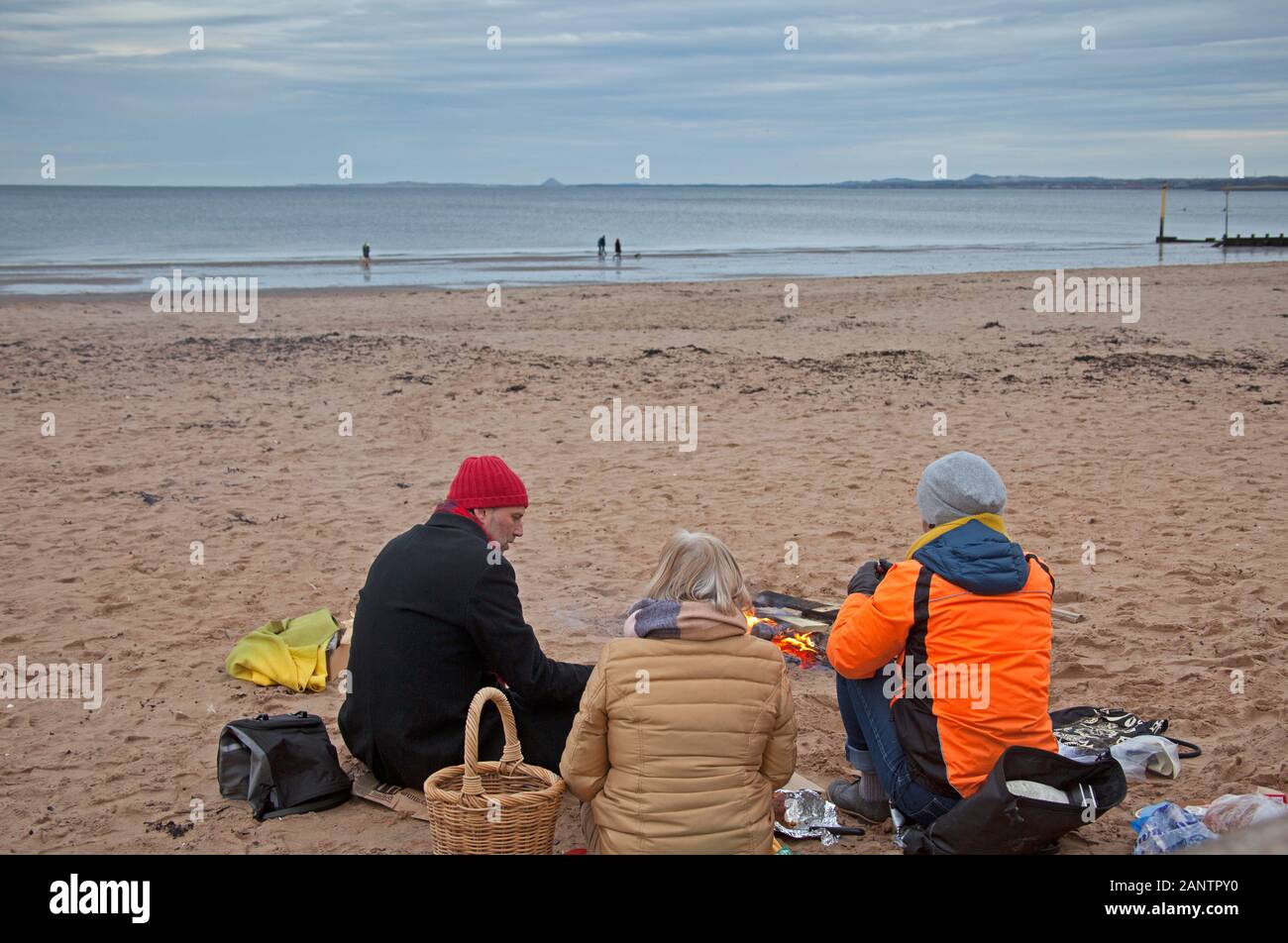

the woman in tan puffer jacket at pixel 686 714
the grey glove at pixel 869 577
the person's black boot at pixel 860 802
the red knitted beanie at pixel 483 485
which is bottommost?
the person's black boot at pixel 860 802

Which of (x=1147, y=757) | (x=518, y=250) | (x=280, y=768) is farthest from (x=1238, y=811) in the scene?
(x=518, y=250)

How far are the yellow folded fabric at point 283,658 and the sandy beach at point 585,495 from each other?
0.28 feet

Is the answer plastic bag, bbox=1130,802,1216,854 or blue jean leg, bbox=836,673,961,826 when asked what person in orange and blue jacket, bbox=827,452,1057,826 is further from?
plastic bag, bbox=1130,802,1216,854

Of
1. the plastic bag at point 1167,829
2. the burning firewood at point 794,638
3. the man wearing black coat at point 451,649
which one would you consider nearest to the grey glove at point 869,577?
the man wearing black coat at point 451,649

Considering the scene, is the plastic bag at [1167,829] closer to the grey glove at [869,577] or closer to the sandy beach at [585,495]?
the sandy beach at [585,495]

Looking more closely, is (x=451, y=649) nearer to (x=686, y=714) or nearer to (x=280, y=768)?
(x=280, y=768)

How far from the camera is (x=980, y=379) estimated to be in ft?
40.0

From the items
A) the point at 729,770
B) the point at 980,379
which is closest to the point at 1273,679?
the point at 729,770

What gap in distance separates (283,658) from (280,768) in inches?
47.7

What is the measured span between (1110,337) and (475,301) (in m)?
12.4

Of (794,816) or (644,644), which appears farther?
(794,816)

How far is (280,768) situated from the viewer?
13.1ft

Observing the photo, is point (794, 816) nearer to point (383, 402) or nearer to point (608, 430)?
point (608, 430)

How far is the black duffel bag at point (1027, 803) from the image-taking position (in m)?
3.23
